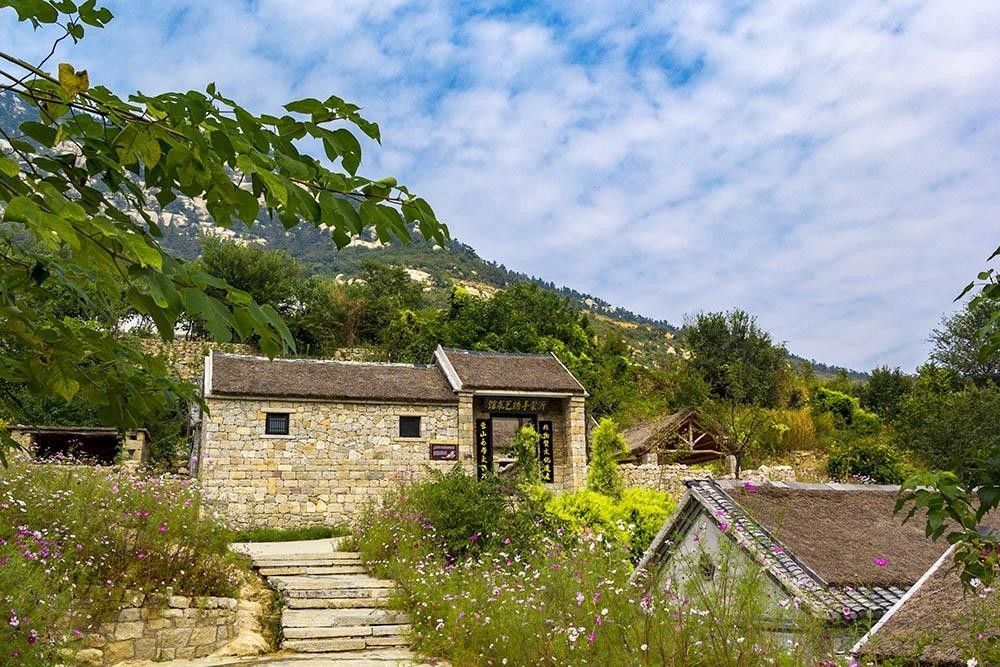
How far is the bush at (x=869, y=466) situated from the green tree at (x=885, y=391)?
492 inches

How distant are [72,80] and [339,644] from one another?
855cm

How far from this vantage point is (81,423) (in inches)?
848

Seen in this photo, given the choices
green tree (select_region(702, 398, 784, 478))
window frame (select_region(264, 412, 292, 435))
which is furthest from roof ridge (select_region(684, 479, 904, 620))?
green tree (select_region(702, 398, 784, 478))

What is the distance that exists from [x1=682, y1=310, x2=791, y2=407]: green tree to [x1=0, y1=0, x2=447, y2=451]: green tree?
33.6 m

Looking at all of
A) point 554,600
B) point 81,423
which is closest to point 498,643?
point 554,600

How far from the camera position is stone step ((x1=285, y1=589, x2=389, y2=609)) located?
1038cm

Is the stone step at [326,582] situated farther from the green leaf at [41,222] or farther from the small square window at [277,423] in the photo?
the green leaf at [41,222]

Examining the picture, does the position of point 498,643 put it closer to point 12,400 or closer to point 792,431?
point 12,400

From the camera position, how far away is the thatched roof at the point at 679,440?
24422 millimetres

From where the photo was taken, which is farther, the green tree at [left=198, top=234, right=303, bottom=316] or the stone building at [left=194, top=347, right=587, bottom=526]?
the green tree at [left=198, top=234, right=303, bottom=316]

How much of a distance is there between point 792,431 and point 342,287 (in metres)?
19.6

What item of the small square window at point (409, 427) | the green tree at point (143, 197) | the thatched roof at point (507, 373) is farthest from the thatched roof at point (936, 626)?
the thatched roof at point (507, 373)

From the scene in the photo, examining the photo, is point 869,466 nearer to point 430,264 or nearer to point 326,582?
point 326,582

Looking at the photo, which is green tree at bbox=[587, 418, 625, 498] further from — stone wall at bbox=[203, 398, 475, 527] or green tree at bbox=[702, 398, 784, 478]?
green tree at bbox=[702, 398, 784, 478]
